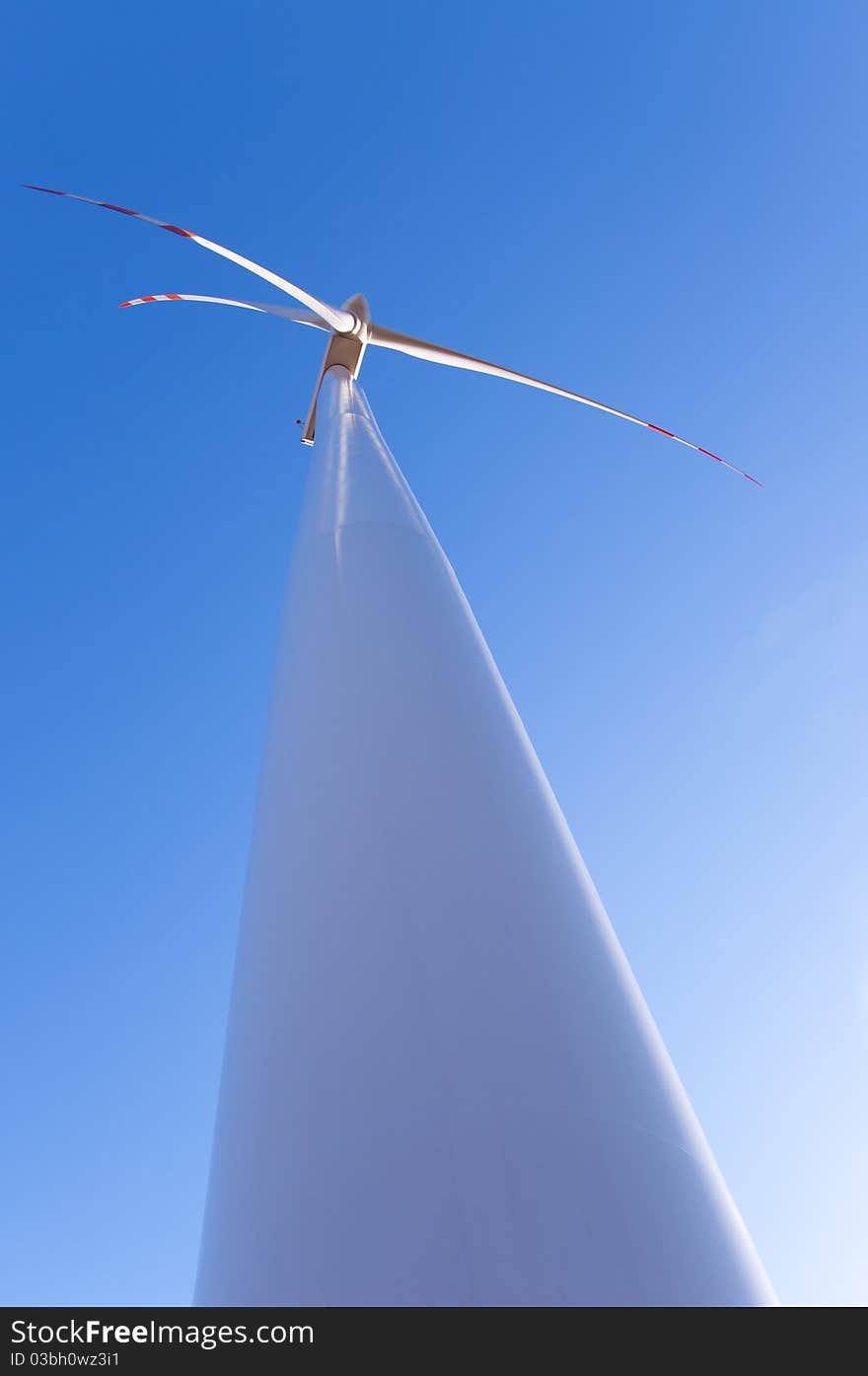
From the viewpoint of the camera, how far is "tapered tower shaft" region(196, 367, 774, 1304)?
9.14ft

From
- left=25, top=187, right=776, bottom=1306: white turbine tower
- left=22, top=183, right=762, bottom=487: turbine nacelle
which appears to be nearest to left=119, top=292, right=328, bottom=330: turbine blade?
left=22, top=183, right=762, bottom=487: turbine nacelle

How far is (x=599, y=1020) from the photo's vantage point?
344 centimetres

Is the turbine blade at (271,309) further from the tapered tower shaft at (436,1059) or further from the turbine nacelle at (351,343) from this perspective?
the tapered tower shaft at (436,1059)

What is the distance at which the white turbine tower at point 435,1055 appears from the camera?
279cm

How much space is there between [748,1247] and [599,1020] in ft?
2.69

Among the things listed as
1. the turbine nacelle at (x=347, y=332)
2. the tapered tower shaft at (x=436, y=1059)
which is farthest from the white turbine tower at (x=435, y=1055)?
the turbine nacelle at (x=347, y=332)

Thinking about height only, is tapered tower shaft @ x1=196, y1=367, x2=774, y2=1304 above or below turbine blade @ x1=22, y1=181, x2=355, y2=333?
below

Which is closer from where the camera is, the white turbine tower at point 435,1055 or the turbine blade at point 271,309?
the white turbine tower at point 435,1055

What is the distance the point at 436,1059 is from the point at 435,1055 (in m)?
0.01

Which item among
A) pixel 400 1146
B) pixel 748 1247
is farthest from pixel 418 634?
pixel 748 1247

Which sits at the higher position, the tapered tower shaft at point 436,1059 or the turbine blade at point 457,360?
the turbine blade at point 457,360

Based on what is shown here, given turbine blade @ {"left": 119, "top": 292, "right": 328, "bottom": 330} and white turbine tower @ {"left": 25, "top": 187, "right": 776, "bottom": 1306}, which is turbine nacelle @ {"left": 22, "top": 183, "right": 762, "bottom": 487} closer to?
turbine blade @ {"left": 119, "top": 292, "right": 328, "bottom": 330}

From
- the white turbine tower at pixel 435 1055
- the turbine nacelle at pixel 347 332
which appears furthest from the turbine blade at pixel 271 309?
the white turbine tower at pixel 435 1055

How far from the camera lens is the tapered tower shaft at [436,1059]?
2787 mm
